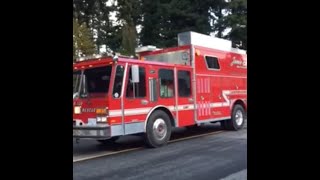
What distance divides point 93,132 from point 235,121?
588cm

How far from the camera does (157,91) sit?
34.2 feet

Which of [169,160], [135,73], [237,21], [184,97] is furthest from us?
[237,21]

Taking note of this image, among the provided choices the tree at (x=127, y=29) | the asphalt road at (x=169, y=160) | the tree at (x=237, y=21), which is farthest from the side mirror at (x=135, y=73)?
the tree at (x=237, y=21)

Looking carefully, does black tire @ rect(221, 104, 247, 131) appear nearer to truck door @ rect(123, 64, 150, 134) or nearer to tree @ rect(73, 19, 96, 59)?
truck door @ rect(123, 64, 150, 134)

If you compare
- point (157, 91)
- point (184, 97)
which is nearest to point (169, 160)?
point (157, 91)

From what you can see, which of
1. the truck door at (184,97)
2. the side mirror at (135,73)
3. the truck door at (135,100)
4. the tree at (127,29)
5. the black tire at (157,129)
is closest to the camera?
the side mirror at (135,73)

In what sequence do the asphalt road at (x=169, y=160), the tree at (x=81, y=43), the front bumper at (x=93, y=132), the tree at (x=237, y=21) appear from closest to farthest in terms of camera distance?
the asphalt road at (x=169, y=160), the front bumper at (x=93, y=132), the tree at (x=81, y=43), the tree at (x=237, y=21)

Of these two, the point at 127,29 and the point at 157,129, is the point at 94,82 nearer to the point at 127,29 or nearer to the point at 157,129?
the point at 157,129

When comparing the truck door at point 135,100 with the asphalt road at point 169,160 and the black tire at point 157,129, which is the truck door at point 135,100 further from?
the asphalt road at point 169,160

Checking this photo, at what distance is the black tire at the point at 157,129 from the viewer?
10078 millimetres

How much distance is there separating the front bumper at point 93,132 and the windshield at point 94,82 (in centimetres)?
75

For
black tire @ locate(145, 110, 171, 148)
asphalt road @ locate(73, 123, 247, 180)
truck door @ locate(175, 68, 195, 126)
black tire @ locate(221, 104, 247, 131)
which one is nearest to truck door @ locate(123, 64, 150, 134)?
black tire @ locate(145, 110, 171, 148)
